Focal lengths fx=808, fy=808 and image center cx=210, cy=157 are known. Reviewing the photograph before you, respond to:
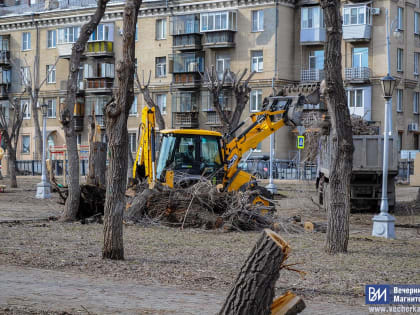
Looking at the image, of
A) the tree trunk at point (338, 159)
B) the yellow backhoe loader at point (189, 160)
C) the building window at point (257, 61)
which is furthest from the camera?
the building window at point (257, 61)

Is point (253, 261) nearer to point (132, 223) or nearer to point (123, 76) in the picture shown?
point (123, 76)

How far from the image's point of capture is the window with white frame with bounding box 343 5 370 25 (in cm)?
5144

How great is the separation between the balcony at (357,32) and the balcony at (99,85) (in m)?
19.5

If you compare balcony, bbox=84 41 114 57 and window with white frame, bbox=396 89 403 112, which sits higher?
balcony, bbox=84 41 114 57

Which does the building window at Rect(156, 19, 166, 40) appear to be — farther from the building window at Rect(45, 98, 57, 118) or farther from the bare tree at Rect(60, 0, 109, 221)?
the bare tree at Rect(60, 0, 109, 221)

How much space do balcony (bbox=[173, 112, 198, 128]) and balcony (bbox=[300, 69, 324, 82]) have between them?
8.31 metres

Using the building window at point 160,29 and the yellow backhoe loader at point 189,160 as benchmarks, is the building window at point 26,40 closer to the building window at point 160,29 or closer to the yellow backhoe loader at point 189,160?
the building window at point 160,29

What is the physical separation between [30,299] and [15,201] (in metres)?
19.9

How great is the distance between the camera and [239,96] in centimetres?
3966

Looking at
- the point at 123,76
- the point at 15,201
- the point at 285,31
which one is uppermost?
the point at 285,31

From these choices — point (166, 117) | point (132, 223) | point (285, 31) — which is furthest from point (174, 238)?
point (166, 117)

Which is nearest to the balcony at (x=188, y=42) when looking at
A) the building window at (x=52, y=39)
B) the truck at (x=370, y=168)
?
the building window at (x=52, y=39)

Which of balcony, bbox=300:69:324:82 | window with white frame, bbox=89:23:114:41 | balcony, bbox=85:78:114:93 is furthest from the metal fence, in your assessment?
balcony, bbox=300:69:324:82

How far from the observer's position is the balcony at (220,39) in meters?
55.9
